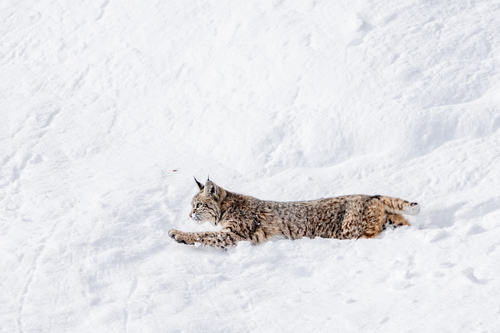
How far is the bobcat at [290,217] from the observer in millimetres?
7551

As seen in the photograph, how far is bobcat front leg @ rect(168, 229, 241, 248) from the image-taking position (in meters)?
7.48

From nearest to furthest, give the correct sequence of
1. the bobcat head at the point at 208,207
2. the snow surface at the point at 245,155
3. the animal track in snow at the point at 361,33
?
the snow surface at the point at 245,155
the bobcat head at the point at 208,207
the animal track in snow at the point at 361,33

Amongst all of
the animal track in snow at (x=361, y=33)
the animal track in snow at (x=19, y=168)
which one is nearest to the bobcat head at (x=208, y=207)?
the animal track in snow at (x=19, y=168)

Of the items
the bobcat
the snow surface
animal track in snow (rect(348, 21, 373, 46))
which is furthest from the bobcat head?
animal track in snow (rect(348, 21, 373, 46))

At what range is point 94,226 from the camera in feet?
25.6

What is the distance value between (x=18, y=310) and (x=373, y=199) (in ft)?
14.8

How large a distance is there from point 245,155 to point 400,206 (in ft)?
9.85

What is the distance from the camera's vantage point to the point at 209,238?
752cm

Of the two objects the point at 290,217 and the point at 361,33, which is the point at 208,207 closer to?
the point at 290,217

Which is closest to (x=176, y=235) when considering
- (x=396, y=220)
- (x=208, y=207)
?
(x=208, y=207)

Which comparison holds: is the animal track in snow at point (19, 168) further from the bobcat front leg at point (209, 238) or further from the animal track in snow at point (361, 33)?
the animal track in snow at point (361, 33)

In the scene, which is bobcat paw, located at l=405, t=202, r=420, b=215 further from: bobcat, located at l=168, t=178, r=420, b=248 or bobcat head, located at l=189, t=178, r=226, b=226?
bobcat head, located at l=189, t=178, r=226, b=226

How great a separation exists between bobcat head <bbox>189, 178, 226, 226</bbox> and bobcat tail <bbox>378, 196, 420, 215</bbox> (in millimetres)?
2335

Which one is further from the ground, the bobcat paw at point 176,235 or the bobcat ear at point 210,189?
the bobcat ear at point 210,189
